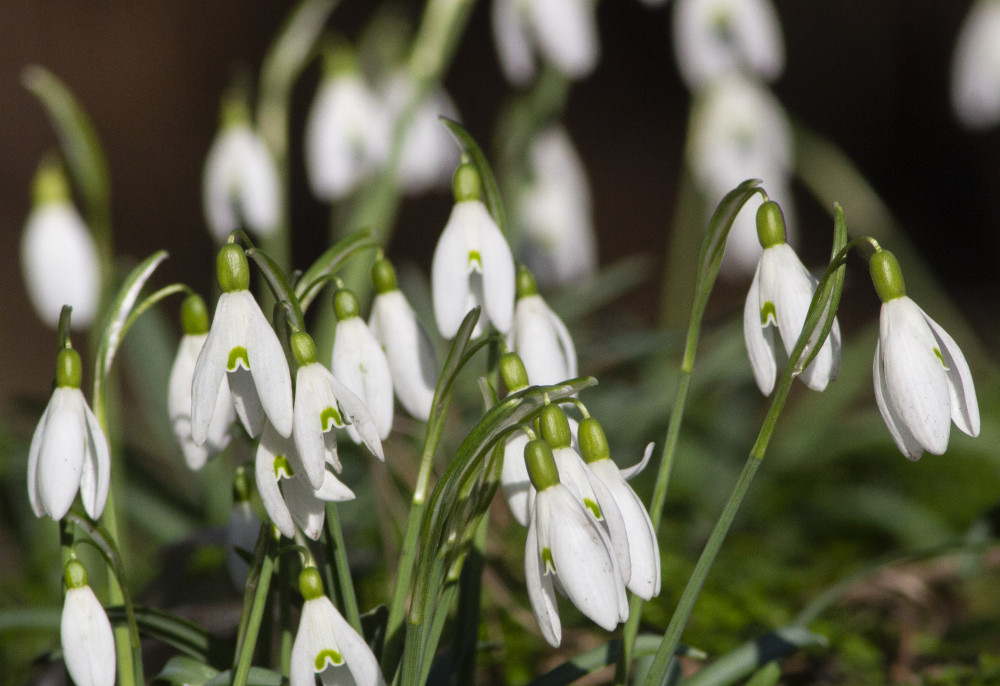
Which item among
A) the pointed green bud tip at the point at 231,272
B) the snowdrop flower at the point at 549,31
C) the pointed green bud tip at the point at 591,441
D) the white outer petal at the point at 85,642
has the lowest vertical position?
the white outer petal at the point at 85,642

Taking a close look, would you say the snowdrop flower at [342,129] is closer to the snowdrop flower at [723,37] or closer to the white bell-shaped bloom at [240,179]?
the white bell-shaped bloom at [240,179]

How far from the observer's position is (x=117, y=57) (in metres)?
4.48

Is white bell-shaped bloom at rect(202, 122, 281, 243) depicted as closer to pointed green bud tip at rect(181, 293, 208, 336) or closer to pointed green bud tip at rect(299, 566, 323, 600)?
pointed green bud tip at rect(181, 293, 208, 336)

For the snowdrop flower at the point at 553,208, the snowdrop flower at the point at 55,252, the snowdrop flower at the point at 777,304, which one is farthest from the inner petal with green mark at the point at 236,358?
the snowdrop flower at the point at 553,208

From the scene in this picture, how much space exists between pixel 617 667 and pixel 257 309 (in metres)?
0.48

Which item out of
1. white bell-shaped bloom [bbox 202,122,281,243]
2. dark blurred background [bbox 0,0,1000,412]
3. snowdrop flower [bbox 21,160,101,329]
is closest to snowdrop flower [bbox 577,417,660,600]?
snowdrop flower [bbox 21,160,101,329]

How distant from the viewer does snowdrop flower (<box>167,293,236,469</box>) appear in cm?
90

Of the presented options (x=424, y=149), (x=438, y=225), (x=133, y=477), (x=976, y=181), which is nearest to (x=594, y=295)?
(x=424, y=149)

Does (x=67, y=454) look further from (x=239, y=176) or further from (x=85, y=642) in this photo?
(x=239, y=176)

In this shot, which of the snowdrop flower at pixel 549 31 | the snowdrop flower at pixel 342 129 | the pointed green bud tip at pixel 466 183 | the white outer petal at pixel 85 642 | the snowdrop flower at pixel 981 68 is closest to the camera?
the white outer petal at pixel 85 642

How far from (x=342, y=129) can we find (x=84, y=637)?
1.27 m

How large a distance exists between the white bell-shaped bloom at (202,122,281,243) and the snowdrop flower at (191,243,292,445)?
1063mm

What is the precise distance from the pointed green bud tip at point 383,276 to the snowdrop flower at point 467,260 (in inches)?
1.8

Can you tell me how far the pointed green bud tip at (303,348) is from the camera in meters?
0.77
